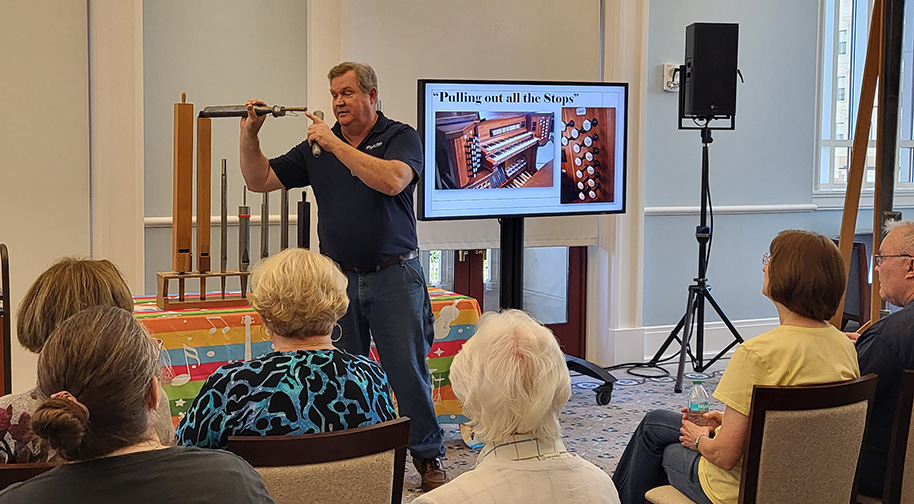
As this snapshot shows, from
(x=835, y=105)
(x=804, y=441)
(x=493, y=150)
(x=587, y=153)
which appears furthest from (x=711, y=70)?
(x=804, y=441)

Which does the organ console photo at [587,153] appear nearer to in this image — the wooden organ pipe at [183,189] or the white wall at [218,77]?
the white wall at [218,77]

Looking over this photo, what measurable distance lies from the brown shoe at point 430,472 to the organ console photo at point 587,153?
190cm

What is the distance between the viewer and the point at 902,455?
7.57 ft

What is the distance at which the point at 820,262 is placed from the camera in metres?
2.25

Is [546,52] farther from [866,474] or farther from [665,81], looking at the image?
[866,474]

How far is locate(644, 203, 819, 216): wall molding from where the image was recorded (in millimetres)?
5742

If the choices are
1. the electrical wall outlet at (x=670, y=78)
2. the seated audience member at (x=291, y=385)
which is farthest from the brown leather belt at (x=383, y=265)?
the electrical wall outlet at (x=670, y=78)

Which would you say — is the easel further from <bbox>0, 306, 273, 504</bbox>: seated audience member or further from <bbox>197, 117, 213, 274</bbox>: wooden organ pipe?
<bbox>0, 306, 273, 504</bbox>: seated audience member

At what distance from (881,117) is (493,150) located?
1785mm

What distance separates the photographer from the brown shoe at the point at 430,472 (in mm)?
3404

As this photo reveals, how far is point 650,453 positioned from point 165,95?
3.05 meters

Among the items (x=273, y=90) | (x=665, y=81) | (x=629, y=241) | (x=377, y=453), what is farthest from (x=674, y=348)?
(x=377, y=453)

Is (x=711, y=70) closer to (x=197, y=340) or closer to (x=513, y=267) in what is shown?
(x=513, y=267)

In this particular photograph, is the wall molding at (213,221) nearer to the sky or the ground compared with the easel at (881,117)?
nearer to the ground
